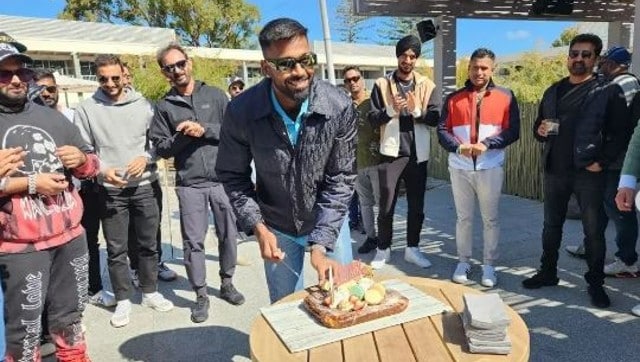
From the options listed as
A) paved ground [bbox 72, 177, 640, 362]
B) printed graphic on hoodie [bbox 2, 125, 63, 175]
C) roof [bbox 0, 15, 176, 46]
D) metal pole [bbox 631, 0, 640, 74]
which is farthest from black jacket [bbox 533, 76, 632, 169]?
roof [bbox 0, 15, 176, 46]

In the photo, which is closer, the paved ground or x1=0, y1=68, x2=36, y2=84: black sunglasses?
x1=0, y1=68, x2=36, y2=84: black sunglasses

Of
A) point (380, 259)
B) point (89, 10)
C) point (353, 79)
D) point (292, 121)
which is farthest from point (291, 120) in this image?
point (89, 10)

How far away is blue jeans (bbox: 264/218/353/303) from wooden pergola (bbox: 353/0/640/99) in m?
5.32

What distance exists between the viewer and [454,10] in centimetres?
775

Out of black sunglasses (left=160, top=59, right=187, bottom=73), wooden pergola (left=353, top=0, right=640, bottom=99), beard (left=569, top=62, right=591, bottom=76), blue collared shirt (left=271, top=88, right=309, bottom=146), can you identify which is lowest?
blue collared shirt (left=271, top=88, right=309, bottom=146)

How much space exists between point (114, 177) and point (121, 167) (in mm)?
166

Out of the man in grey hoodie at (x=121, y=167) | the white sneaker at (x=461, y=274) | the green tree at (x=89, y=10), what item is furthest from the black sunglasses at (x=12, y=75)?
the green tree at (x=89, y=10)

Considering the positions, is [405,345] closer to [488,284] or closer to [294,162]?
[294,162]

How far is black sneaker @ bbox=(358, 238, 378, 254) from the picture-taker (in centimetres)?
516

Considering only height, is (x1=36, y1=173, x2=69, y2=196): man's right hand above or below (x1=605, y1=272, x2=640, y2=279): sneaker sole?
above

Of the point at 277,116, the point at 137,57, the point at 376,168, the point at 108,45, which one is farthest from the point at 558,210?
the point at 108,45

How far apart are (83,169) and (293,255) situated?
1.40 m

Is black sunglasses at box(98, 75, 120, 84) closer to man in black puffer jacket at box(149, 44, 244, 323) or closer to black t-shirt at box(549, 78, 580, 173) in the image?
man in black puffer jacket at box(149, 44, 244, 323)

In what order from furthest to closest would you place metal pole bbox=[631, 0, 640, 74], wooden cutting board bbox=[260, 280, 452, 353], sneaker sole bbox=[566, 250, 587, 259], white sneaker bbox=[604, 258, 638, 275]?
1. metal pole bbox=[631, 0, 640, 74]
2. sneaker sole bbox=[566, 250, 587, 259]
3. white sneaker bbox=[604, 258, 638, 275]
4. wooden cutting board bbox=[260, 280, 452, 353]
